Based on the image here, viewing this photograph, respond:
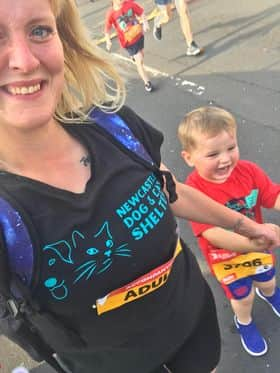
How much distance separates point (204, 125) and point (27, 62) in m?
1.29

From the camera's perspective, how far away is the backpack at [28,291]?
126cm

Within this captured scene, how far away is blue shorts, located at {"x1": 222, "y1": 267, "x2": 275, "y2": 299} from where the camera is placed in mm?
2623

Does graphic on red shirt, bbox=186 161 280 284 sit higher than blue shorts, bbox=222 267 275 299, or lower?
higher

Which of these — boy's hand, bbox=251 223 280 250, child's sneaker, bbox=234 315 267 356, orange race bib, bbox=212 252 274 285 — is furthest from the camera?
child's sneaker, bbox=234 315 267 356

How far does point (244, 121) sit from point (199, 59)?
1.85 m

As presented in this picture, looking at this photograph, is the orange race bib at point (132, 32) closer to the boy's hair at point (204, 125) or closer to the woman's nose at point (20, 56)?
the boy's hair at point (204, 125)

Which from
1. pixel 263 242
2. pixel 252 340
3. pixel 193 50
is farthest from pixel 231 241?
pixel 193 50

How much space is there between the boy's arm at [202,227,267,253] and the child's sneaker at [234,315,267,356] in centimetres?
74

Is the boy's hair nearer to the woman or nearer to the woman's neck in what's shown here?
the woman

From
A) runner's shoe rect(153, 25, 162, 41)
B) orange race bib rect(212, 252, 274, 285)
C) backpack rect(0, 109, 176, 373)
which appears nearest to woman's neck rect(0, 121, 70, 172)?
backpack rect(0, 109, 176, 373)

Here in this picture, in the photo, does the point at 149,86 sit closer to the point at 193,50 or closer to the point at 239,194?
the point at 193,50

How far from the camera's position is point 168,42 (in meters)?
7.14

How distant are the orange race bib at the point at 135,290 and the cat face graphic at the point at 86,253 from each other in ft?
0.31

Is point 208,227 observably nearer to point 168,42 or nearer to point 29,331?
point 29,331
